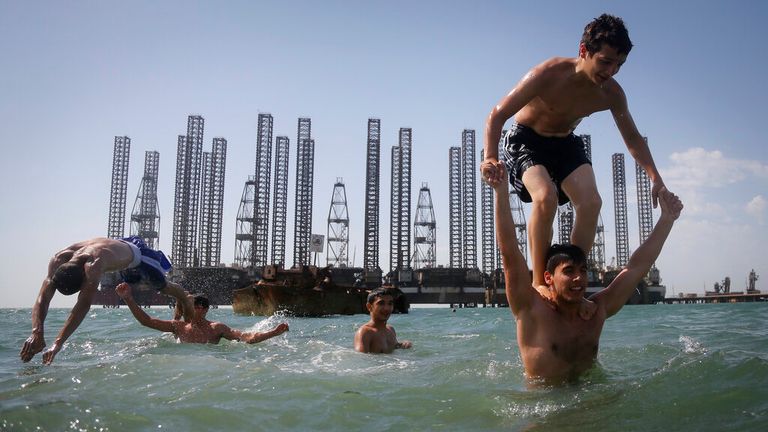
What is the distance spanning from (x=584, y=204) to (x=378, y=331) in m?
3.77

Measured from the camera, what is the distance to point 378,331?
7.76 meters

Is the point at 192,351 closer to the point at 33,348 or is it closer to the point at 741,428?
the point at 33,348

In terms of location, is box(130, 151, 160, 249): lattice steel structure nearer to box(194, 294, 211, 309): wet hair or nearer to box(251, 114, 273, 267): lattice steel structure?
box(251, 114, 273, 267): lattice steel structure

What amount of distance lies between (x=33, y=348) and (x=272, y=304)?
21640mm

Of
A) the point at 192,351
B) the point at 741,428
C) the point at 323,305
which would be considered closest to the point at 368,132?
the point at 323,305

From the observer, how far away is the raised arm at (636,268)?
14.1ft

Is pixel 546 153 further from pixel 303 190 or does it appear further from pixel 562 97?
pixel 303 190

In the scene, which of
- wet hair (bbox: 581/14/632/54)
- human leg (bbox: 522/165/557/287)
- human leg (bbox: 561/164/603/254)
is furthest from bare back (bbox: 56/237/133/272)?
wet hair (bbox: 581/14/632/54)

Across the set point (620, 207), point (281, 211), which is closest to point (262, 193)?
point (281, 211)

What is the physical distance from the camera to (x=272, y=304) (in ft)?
89.1

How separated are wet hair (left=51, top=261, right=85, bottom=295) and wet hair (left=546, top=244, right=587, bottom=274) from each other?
15.7 feet

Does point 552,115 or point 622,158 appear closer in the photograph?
point 552,115

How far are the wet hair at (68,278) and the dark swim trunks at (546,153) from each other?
179 inches

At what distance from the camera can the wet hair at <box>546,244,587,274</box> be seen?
13.0 feet
